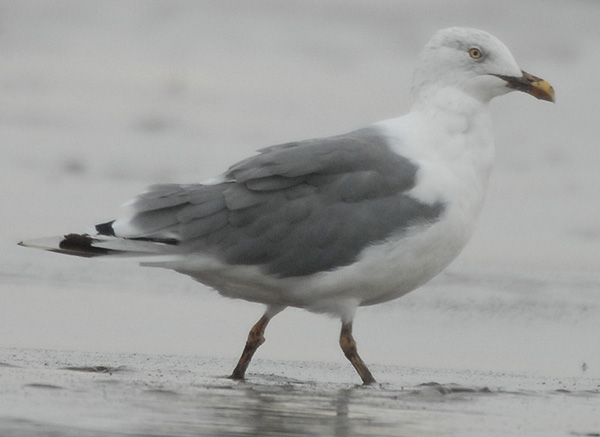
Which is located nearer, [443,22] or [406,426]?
[406,426]

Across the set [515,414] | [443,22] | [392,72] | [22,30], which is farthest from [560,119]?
[515,414]

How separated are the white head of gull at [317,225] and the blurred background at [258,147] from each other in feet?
2.74

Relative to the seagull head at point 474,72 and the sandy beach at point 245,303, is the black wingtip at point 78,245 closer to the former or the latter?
the sandy beach at point 245,303

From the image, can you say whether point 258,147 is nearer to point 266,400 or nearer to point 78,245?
point 78,245

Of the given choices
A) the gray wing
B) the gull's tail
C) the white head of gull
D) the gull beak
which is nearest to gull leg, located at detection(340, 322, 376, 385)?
the white head of gull

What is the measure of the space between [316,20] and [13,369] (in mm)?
12466

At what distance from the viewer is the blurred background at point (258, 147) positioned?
6.99 meters

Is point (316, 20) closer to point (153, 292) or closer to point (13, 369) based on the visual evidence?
point (153, 292)

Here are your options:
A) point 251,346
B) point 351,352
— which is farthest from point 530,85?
point 251,346

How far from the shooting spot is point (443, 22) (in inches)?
671

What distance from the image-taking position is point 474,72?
6055 mm

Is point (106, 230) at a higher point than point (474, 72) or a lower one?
lower

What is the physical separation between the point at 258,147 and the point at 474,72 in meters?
6.74

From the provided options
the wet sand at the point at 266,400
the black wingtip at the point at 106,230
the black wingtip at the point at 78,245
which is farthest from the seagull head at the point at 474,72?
the black wingtip at the point at 78,245
